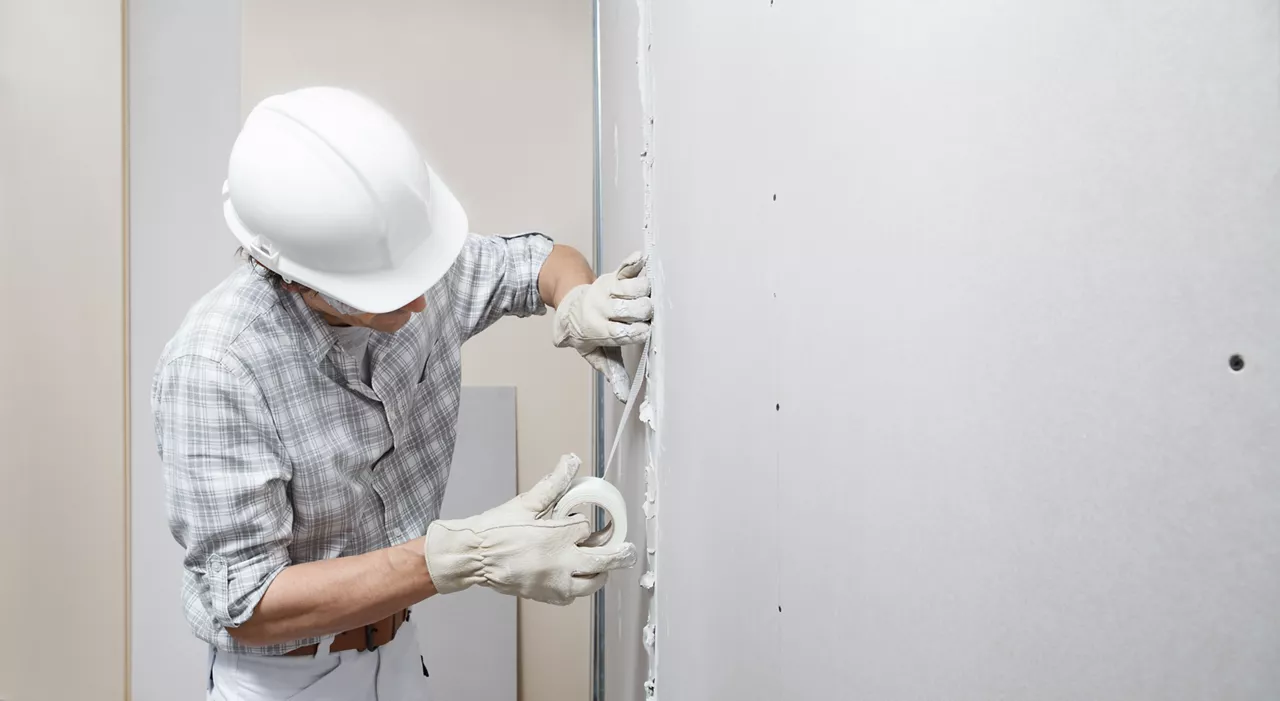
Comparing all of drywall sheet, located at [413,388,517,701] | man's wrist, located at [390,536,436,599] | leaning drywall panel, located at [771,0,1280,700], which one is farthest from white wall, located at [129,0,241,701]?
leaning drywall panel, located at [771,0,1280,700]

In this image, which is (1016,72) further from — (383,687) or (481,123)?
(481,123)

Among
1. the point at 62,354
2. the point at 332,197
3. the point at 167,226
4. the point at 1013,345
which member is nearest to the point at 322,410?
the point at 332,197

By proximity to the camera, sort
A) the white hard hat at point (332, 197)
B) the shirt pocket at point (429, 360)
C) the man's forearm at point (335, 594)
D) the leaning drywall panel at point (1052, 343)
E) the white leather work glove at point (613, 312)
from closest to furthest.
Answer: the leaning drywall panel at point (1052, 343)
the white hard hat at point (332, 197)
the man's forearm at point (335, 594)
the white leather work glove at point (613, 312)
the shirt pocket at point (429, 360)

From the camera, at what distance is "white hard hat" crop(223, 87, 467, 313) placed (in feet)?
3.79

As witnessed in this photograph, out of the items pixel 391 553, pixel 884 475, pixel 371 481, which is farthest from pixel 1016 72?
pixel 371 481

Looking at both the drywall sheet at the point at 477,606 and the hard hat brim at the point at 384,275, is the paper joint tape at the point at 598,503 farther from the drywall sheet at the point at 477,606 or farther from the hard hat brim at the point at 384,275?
the drywall sheet at the point at 477,606

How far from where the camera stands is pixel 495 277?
1.66 m

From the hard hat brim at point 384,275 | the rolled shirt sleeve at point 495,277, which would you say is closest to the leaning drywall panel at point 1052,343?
the hard hat brim at point 384,275

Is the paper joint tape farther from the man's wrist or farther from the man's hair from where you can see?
the man's hair

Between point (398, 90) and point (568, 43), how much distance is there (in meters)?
0.58

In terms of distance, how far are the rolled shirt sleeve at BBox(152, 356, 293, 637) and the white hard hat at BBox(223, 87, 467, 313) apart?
0.72 ft

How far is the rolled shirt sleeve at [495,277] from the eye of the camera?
64.6 inches

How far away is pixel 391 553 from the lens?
1312mm

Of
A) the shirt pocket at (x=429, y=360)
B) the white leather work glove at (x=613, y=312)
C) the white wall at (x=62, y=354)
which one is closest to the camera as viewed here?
the white leather work glove at (x=613, y=312)
